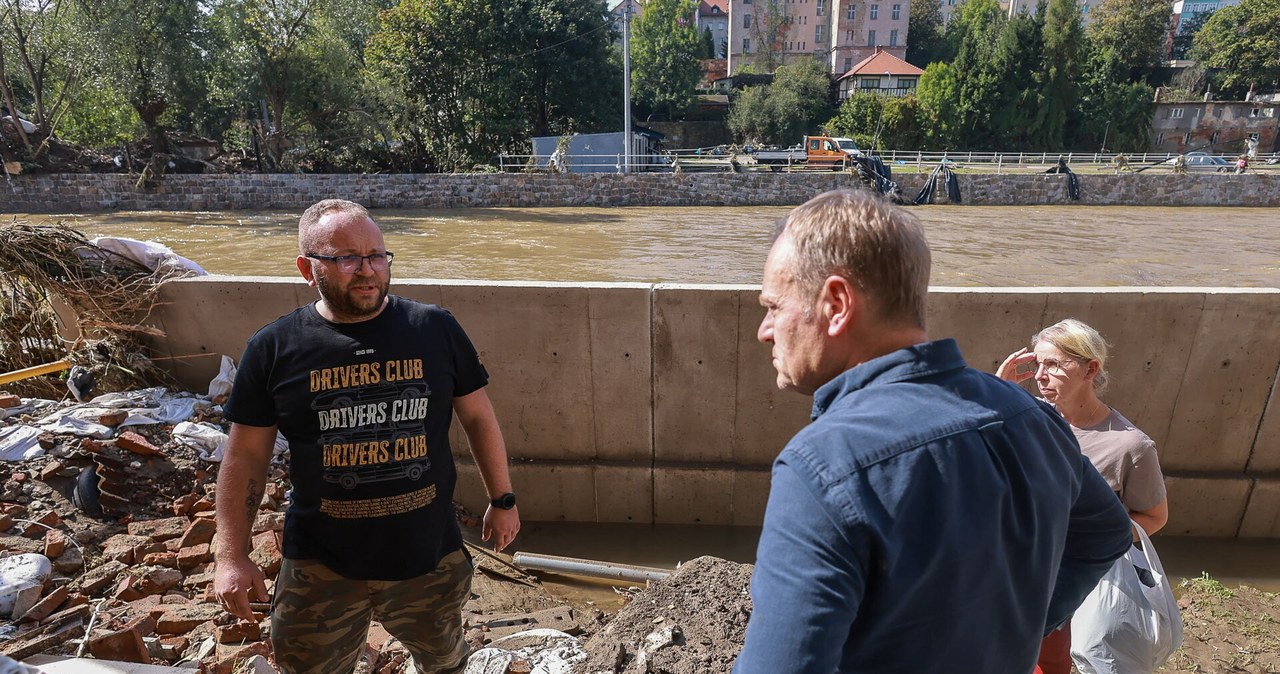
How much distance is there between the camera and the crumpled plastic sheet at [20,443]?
4.48 meters

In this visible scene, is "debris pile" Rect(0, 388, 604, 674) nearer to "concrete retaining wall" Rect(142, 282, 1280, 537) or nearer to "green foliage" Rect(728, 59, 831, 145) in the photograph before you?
"concrete retaining wall" Rect(142, 282, 1280, 537)

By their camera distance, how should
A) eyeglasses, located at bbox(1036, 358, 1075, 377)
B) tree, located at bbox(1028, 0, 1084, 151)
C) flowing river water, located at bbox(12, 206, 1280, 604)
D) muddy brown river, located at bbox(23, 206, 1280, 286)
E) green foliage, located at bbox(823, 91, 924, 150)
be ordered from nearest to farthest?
eyeglasses, located at bbox(1036, 358, 1075, 377) < flowing river water, located at bbox(12, 206, 1280, 604) < muddy brown river, located at bbox(23, 206, 1280, 286) < tree, located at bbox(1028, 0, 1084, 151) < green foliage, located at bbox(823, 91, 924, 150)

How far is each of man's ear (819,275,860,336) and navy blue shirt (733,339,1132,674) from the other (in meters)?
0.07

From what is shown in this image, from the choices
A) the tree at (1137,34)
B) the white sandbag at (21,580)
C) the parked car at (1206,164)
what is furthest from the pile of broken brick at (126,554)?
the tree at (1137,34)

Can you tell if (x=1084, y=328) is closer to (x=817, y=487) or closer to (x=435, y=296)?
(x=817, y=487)

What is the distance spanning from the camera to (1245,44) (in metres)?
58.0

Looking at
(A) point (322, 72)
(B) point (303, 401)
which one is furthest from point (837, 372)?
(A) point (322, 72)

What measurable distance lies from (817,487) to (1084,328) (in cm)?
228

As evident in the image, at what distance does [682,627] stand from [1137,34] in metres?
73.7

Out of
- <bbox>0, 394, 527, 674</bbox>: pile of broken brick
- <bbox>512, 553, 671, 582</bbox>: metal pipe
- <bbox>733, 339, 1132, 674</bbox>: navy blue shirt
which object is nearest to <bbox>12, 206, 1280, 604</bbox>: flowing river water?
<bbox>512, 553, 671, 582</bbox>: metal pipe

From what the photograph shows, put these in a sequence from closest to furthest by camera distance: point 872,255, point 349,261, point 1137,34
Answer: point 872,255
point 349,261
point 1137,34

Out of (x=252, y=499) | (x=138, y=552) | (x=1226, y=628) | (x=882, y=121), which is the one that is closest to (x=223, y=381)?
(x=138, y=552)

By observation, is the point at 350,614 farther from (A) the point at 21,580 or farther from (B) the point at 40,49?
(B) the point at 40,49

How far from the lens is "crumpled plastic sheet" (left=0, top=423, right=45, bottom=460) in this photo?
4480 millimetres
